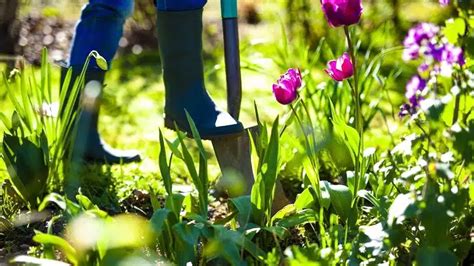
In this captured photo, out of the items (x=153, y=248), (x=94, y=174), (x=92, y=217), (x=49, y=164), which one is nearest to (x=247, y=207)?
(x=153, y=248)

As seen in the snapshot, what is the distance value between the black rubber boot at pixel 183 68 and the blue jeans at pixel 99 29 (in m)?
0.32

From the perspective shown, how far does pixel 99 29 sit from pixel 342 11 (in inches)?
44.1

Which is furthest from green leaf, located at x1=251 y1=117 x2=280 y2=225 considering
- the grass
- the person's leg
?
the person's leg

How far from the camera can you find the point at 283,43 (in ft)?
10.5

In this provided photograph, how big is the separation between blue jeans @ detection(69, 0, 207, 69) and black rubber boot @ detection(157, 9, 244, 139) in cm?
32

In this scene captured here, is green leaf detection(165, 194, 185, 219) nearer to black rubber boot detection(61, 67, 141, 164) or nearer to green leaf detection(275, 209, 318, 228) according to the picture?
green leaf detection(275, 209, 318, 228)

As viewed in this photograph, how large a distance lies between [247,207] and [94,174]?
849 millimetres

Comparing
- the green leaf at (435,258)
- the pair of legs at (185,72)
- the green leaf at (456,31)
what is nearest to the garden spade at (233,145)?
the pair of legs at (185,72)

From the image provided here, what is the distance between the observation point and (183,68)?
8.58 ft

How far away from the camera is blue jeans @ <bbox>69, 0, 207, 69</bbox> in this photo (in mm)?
2904

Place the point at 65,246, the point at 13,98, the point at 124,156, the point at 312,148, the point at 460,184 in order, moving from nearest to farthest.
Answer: the point at 65,246, the point at 460,184, the point at 312,148, the point at 13,98, the point at 124,156

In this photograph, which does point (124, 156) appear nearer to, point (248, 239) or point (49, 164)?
point (49, 164)

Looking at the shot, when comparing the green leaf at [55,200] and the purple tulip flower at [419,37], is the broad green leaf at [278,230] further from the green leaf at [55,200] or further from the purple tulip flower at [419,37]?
the purple tulip flower at [419,37]

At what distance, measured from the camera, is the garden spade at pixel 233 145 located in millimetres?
2461
